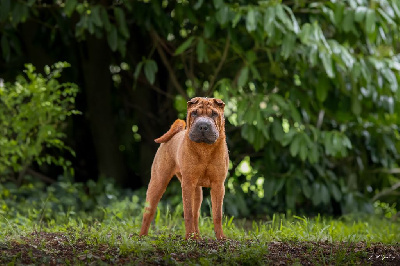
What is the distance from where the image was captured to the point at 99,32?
683 centimetres

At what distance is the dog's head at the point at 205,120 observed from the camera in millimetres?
3668

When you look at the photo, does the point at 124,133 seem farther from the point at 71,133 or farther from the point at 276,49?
the point at 276,49

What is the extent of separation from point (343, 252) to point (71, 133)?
543 cm

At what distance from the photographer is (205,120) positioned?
368 centimetres

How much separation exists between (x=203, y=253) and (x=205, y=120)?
0.77m

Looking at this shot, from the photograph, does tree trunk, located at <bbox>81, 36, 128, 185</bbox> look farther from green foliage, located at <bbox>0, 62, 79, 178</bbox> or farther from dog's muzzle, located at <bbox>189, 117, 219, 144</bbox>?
dog's muzzle, located at <bbox>189, 117, 219, 144</bbox>

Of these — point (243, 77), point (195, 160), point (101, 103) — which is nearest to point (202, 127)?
point (195, 160)

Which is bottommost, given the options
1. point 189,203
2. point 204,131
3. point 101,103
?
point 189,203

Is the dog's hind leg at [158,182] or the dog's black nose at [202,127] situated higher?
the dog's black nose at [202,127]

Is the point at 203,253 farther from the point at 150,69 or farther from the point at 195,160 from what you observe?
the point at 150,69

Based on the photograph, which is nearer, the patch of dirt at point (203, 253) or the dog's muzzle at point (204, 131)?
the patch of dirt at point (203, 253)

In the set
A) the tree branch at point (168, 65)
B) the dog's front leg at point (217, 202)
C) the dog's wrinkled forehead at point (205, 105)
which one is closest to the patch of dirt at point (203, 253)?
the dog's front leg at point (217, 202)

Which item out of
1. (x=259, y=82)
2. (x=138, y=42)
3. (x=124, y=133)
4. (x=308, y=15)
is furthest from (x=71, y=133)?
(x=308, y=15)

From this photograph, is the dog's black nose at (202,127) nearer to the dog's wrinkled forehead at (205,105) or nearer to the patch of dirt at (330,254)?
the dog's wrinkled forehead at (205,105)
